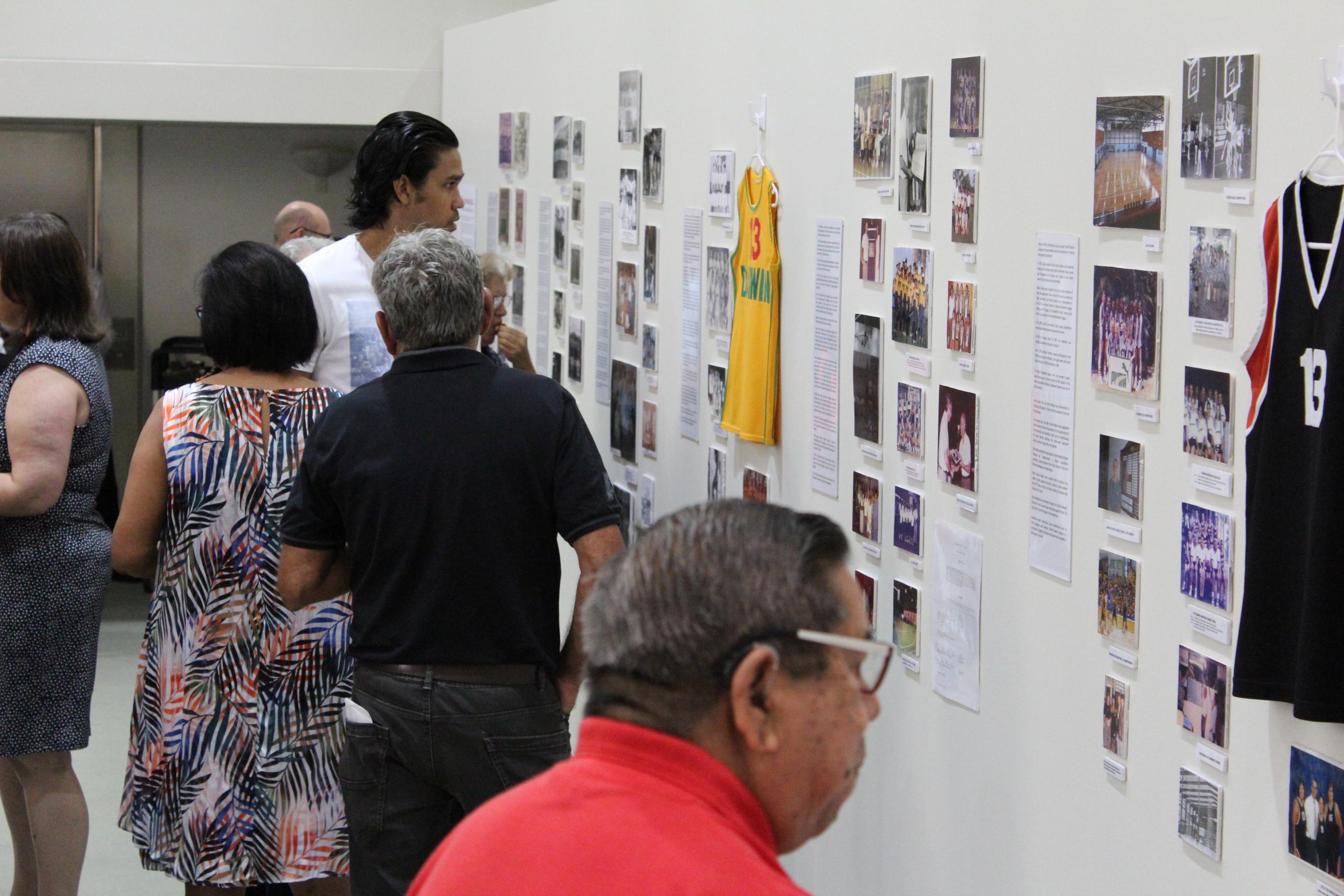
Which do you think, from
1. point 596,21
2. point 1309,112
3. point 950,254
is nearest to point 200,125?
point 596,21

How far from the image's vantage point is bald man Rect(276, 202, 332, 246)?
7.24 m

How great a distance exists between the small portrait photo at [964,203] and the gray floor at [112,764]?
3.48m

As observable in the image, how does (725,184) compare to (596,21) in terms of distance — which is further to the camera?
(596,21)

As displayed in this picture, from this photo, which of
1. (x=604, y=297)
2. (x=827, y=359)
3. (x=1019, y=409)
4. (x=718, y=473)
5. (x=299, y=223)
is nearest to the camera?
(x=1019, y=409)

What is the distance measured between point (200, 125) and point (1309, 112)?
8.00 meters

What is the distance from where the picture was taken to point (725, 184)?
4535mm

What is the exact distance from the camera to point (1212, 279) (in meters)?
2.53

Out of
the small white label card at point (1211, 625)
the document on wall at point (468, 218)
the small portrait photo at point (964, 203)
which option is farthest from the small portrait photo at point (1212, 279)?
the document on wall at point (468, 218)

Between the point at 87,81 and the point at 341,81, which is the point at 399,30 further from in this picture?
the point at 87,81

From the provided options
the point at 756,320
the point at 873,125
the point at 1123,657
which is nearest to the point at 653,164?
the point at 756,320

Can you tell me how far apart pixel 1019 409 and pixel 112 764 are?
183 inches

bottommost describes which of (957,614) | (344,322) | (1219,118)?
(957,614)

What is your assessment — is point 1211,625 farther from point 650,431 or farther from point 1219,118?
point 650,431

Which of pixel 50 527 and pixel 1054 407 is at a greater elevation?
pixel 1054 407
